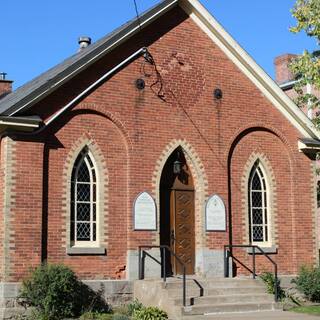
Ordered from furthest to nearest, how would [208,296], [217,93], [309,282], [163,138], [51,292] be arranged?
[217,93]
[309,282]
[163,138]
[208,296]
[51,292]

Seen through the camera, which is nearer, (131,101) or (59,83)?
(59,83)

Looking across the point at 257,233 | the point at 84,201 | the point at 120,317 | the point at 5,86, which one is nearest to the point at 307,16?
the point at 257,233

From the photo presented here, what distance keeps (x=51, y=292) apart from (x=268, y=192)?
713 centimetres

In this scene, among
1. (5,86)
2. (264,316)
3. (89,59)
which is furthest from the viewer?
(5,86)

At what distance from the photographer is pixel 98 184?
1582 centimetres

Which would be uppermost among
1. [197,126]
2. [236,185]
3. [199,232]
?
[197,126]

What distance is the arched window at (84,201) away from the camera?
15.5 metres

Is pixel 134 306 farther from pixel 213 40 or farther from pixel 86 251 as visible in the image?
pixel 213 40

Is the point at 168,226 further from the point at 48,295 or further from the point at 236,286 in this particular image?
the point at 48,295

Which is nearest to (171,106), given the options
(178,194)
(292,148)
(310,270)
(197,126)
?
(197,126)

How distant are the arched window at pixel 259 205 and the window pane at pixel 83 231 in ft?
15.3

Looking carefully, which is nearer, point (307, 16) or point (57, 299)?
point (57, 299)

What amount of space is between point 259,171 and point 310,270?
295cm

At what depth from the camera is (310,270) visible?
58.8 feet
